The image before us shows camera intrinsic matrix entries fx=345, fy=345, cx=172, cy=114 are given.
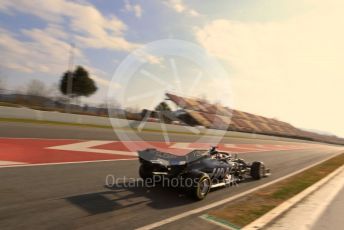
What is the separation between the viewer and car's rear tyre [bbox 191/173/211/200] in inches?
312

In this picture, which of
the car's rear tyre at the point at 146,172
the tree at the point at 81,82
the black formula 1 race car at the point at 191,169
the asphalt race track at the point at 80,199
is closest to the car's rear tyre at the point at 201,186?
the black formula 1 race car at the point at 191,169

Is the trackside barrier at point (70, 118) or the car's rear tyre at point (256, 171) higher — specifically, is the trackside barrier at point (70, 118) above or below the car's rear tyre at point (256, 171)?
above

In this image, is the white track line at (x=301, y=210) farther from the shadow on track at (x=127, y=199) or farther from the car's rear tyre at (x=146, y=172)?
the car's rear tyre at (x=146, y=172)

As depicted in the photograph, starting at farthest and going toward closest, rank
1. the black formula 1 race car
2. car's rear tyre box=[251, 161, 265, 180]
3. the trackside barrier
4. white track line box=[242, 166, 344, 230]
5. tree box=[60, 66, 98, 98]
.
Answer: tree box=[60, 66, 98, 98] < the trackside barrier < car's rear tyre box=[251, 161, 265, 180] < the black formula 1 race car < white track line box=[242, 166, 344, 230]

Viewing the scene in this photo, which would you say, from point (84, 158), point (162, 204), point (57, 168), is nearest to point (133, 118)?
point (84, 158)

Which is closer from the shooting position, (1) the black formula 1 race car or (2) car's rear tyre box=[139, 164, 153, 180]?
(1) the black formula 1 race car

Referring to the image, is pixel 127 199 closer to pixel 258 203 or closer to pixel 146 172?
pixel 146 172

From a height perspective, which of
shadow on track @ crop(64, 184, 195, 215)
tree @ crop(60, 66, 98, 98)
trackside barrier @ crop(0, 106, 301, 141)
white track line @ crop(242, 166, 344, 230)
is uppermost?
tree @ crop(60, 66, 98, 98)

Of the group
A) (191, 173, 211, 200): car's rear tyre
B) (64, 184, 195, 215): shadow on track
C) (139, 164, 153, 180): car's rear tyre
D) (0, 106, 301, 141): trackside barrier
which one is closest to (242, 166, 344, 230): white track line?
(191, 173, 211, 200): car's rear tyre

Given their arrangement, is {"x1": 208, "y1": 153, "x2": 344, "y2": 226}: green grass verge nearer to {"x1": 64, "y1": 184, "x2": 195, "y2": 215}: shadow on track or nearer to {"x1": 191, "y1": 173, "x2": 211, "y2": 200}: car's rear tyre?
{"x1": 191, "y1": 173, "x2": 211, "y2": 200}: car's rear tyre

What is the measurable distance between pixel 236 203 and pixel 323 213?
1.98m

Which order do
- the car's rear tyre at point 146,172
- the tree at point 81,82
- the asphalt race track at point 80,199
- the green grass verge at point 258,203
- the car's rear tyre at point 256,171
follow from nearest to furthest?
the asphalt race track at point 80,199
the green grass verge at point 258,203
the car's rear tyre at point 146,172
the car's rear tyre at point 256,171
the tree at point 81,82

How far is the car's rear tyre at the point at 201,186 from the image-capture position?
312 inches

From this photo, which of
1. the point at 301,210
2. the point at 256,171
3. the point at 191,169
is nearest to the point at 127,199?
the point at 191,169
